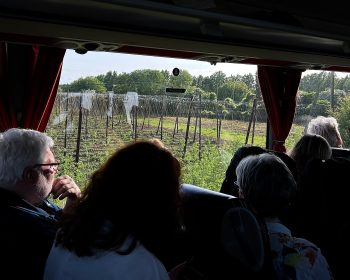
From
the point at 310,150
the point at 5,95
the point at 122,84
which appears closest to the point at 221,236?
the point at 310,150

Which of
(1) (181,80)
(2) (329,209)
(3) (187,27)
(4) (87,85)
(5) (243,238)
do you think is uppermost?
(3) (187,27)

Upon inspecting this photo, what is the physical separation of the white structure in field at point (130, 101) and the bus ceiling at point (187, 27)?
0.73 meters

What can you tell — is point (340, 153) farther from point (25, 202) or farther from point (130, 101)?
point (25, 202)

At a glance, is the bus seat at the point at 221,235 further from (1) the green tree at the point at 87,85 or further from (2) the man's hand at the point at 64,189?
(1) the green tree at the point at 87,85

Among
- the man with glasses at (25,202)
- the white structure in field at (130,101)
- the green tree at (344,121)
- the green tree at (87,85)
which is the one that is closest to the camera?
the man with glasses at (25,202)

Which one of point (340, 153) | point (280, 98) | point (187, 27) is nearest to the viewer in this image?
point (187, 27)

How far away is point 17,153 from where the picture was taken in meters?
1.87

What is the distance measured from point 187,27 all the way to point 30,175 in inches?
41.0

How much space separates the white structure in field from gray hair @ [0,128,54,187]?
164cm

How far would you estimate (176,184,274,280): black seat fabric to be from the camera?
1.45m

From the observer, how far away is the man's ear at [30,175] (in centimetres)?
187

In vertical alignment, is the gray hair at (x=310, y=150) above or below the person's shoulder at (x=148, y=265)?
above

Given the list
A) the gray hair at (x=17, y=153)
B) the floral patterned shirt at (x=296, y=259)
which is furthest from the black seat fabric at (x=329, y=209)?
the gray hair at (x=17, y=153)

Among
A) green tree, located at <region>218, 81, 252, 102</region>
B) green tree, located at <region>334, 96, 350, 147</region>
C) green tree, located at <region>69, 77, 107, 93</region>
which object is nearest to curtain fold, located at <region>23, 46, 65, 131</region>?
green tree, located at <region>69, 77, 107, 93</region>
